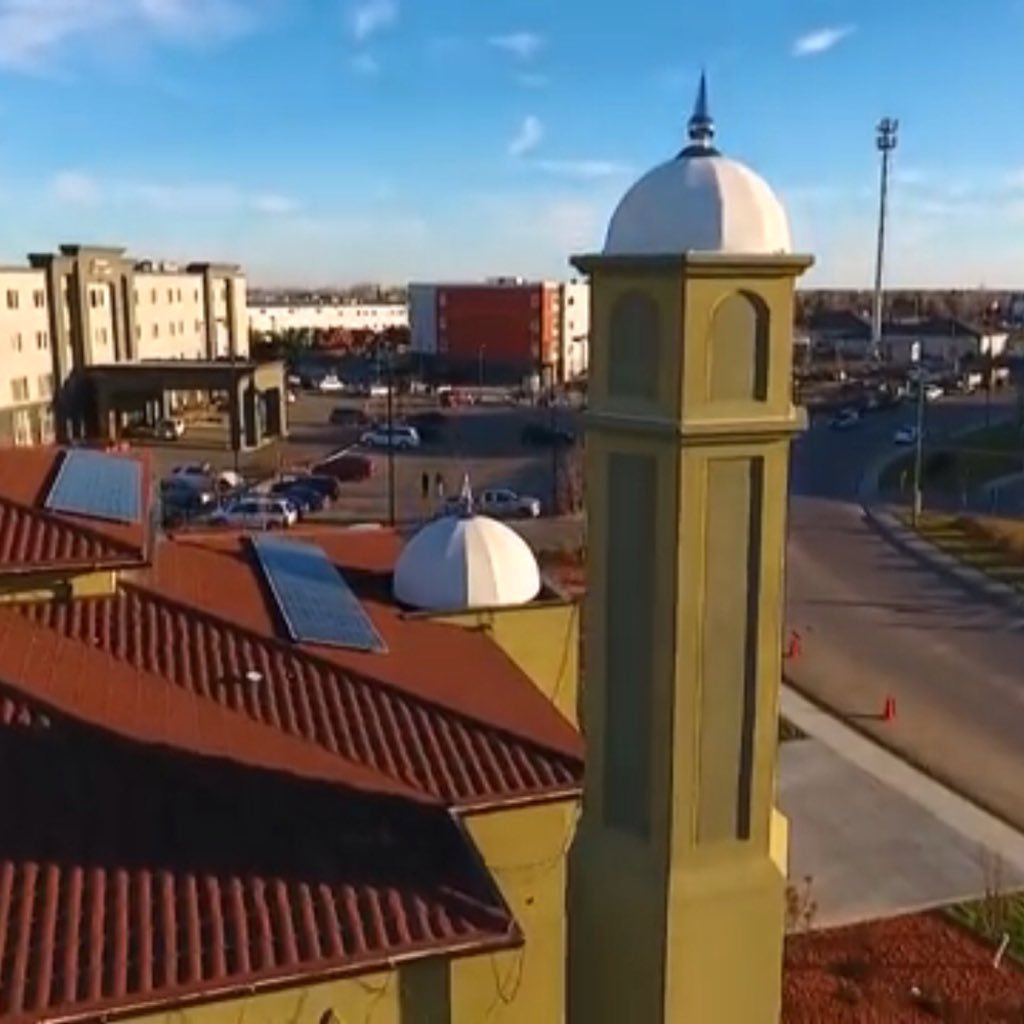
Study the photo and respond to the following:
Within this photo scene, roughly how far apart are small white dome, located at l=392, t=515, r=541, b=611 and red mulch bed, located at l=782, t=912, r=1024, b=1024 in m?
5.31

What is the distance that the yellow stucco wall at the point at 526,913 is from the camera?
952 cm

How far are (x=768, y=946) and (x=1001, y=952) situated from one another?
7.89 metres

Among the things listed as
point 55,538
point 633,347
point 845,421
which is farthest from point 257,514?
point 845,421

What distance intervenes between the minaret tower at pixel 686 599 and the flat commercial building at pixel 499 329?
7927cm

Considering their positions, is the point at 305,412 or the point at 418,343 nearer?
the point at 305,412

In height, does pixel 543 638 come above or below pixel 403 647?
below

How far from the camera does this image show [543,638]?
1438 cm

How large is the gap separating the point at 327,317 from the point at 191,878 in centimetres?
12500

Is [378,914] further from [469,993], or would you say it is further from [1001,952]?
[1001,952]

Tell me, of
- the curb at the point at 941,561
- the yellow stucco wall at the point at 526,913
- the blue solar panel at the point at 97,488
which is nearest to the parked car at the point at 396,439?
the curb at the point at 941,561

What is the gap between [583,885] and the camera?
654 cm

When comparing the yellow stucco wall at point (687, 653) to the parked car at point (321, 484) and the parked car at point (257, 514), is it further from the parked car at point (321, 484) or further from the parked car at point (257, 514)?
the parked car at point (321, 484)

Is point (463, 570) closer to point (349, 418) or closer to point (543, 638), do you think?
point (543, 638)

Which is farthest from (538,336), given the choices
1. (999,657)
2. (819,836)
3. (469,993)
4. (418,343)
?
(469,993)
